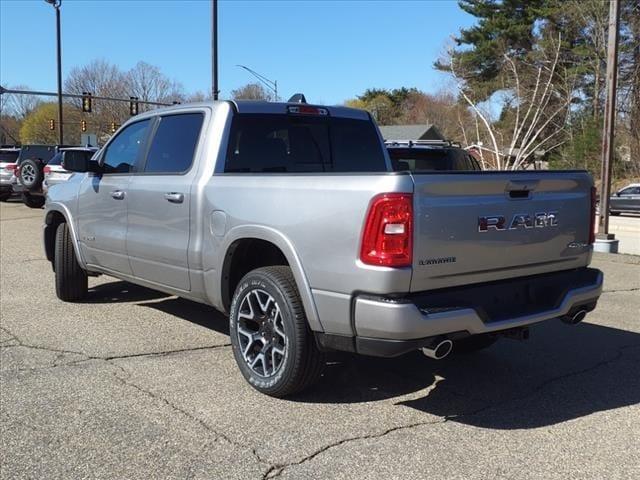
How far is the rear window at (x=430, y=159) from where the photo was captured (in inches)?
330

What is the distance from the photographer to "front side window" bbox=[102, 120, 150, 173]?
573 cm

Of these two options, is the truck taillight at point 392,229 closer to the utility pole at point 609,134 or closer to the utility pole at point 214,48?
the utility pole at point 609,134

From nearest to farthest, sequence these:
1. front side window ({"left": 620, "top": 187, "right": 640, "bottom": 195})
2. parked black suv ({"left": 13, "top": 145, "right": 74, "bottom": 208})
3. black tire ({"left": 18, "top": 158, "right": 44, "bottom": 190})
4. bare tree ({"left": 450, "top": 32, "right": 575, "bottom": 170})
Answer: black tire ({"left": 18, "top": 158, "right": 44, "bottom": 190}) → parked black suv ({"left": 13, "top": 145, "right": 74, "bottom": 208}) → front side window ({"left": 620, "top": 187, "right": 640, "bottom": 195}) → bare tree ({"left": 450, "top": 32, "right": 575, "bottom": 170})

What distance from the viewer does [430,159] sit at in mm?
8891

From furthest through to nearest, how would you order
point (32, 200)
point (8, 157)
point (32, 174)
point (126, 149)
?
point (8, 157), point (32, 200), point (32, 174), point (126, 149)

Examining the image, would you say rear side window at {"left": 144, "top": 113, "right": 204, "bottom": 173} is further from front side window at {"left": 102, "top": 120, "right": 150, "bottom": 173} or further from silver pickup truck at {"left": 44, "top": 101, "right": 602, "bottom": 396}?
front side window at {"left": 102, "top": 120, "right": 150, "bottom": 173}

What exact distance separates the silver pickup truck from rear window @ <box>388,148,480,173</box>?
102 inches

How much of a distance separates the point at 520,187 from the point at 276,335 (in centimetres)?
178

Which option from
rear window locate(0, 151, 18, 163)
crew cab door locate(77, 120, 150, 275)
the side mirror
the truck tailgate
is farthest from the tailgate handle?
rear window locate(0, 151, 18, 163)

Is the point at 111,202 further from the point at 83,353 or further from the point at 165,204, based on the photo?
the point at 83,353

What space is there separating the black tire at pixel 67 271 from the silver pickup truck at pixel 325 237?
95cm

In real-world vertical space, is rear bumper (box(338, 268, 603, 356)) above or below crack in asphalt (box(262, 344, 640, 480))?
above

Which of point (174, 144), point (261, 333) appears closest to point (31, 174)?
point (174, 144)

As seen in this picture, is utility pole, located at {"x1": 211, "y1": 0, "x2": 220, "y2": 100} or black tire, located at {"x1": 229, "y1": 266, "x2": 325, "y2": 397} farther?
utility pole, located at {"x1": 211, "y1": 0, "x2": 220, "y2": 100}
